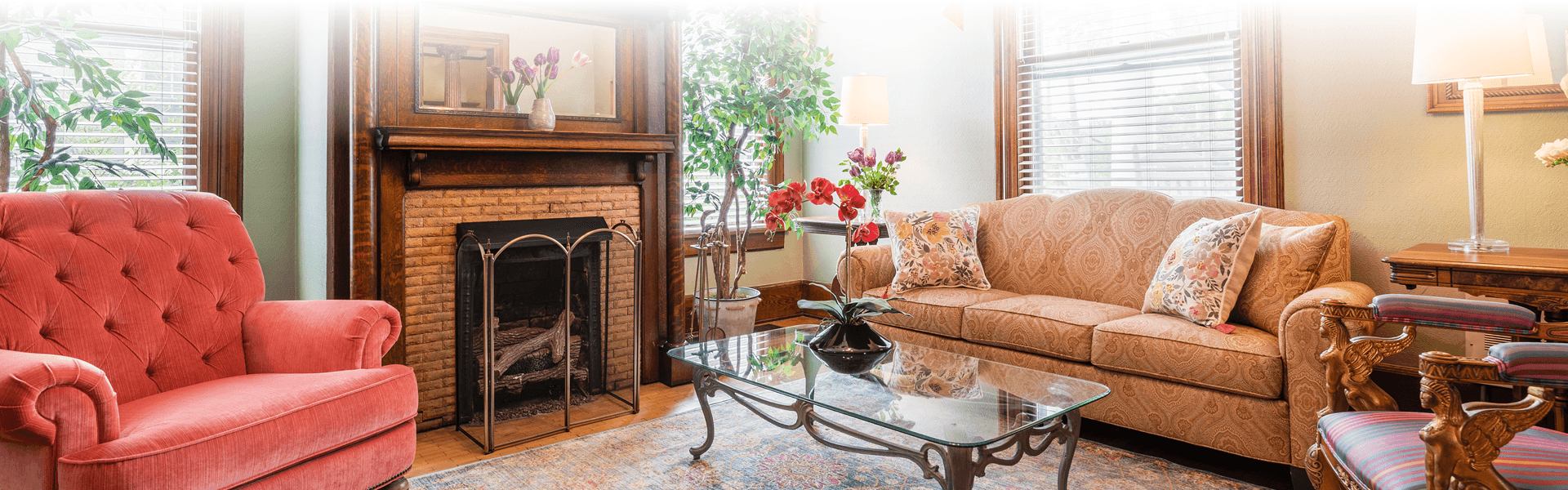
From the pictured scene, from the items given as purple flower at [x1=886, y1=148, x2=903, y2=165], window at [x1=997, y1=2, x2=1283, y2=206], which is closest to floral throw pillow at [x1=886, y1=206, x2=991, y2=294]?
purple flower at [x1=886, y1=148, x2=903, y2=165]

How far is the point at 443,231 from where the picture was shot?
3.00 meters

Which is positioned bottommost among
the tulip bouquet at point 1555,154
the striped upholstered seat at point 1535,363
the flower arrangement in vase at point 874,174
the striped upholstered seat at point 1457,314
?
the striped upholstered seat at point 1535,363

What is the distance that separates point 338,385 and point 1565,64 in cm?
374

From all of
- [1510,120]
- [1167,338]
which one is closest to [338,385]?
[1167,338]

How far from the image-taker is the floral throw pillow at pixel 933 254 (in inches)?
140

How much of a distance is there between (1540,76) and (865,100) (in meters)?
2.53

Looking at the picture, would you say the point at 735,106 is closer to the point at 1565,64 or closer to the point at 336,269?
the point at 336,269

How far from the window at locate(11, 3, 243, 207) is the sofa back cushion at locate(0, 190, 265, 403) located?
0.86 metres

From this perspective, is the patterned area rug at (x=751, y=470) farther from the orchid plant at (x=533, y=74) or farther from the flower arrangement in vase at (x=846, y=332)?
the orchid plant at (x=533, y=74)

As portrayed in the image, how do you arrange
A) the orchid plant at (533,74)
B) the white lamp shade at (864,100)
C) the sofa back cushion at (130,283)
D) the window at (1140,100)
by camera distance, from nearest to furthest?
the sofa back cushion at (130,283)
the orchid plant at (533,74)
the window at (1140,100)
the white lamp shade at (864,100)

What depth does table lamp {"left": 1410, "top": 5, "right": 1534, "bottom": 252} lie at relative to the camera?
Result: 2.35 meters

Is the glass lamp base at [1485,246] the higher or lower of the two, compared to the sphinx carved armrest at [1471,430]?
higher

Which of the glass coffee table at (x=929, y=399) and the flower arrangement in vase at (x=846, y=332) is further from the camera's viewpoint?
the flower arrangement in vase at (x=846, y=332)

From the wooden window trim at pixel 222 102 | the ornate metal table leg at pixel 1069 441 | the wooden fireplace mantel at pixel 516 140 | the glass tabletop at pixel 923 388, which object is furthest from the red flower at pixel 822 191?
the wooden window trim at pixel 222 102
